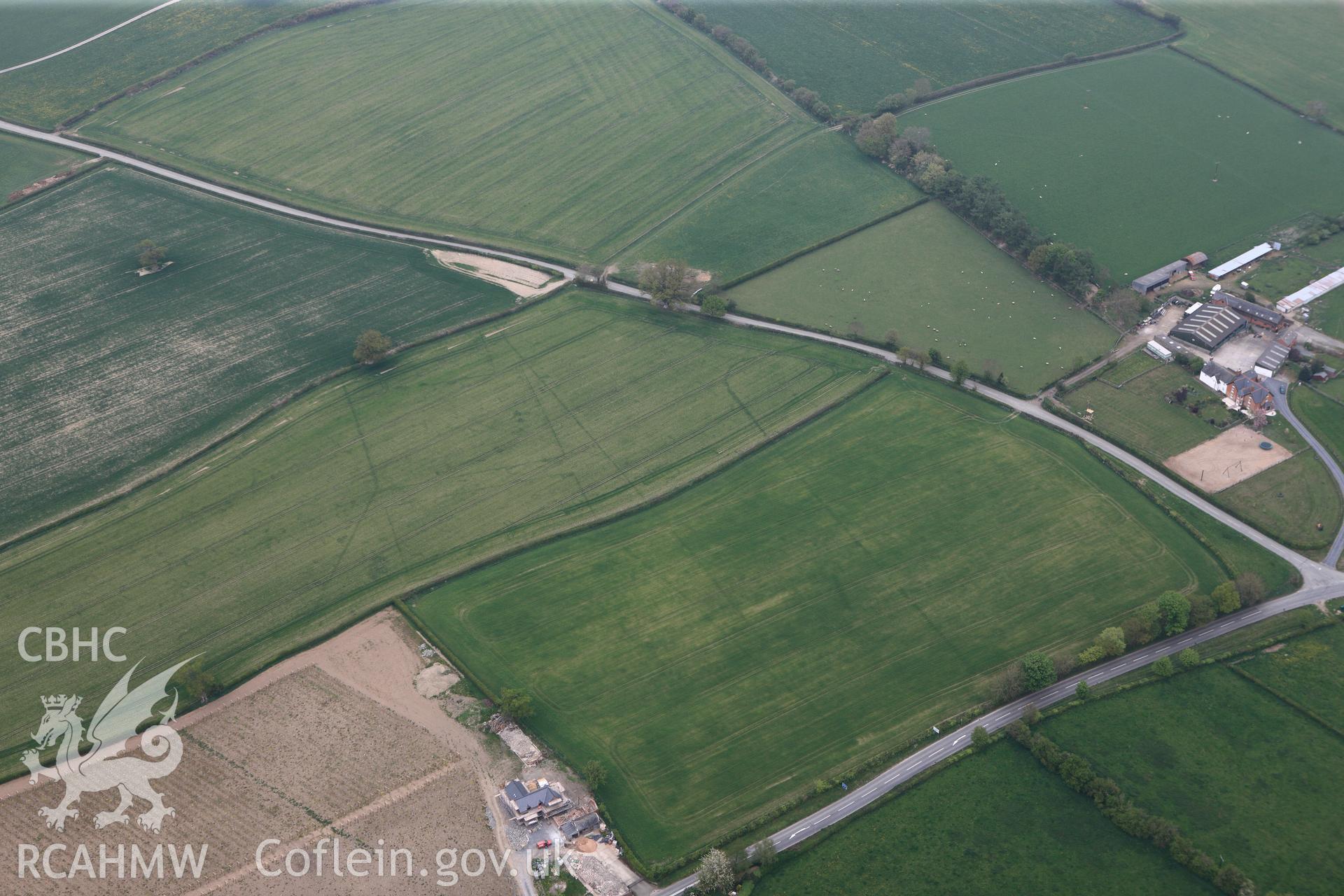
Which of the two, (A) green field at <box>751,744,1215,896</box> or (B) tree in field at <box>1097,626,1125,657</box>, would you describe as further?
(B) tree in field at <box>1097,626,1125,657</box>

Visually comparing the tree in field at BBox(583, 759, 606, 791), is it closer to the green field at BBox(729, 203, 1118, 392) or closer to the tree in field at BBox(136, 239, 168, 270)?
the green field at BBox(729, 203, 1118, 392)

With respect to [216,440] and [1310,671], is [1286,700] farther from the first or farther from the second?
[216,440]

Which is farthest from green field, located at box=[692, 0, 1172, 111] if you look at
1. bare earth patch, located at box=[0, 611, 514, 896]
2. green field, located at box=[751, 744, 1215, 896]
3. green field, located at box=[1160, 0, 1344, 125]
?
bare earth patch, located at box=[0, 611, 514, 896]

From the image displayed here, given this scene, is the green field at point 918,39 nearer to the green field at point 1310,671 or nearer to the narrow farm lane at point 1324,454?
the narrow farm lane at point 1324,454

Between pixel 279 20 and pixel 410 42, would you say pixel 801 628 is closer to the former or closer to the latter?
pixel 410 42

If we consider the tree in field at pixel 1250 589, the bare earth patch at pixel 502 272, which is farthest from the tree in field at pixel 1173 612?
the bare earth patch at pixel 502 272
